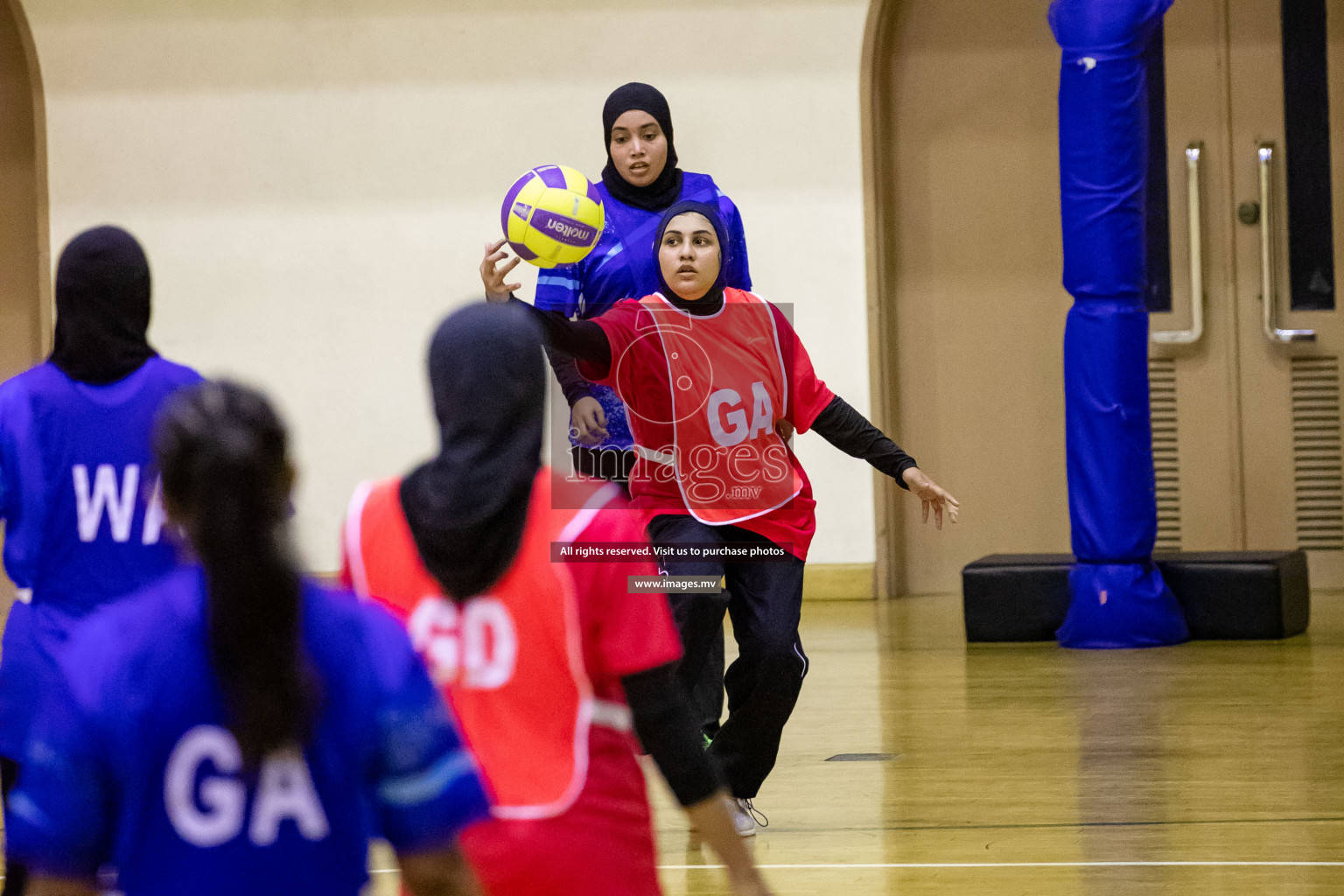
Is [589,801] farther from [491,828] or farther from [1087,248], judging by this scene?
[1087,248]

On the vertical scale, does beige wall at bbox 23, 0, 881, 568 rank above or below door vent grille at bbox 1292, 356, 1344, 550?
above

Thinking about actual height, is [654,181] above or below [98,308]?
above

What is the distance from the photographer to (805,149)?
8.66 metres

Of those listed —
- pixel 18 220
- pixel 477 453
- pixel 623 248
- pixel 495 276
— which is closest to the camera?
pixel 477 453

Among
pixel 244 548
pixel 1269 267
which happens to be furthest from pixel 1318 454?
pixel 244 548

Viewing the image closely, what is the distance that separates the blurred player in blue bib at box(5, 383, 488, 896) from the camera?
1.33 m

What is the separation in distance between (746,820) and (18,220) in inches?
281

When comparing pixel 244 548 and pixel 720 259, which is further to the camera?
pixel 720 259

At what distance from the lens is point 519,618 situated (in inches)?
72.4

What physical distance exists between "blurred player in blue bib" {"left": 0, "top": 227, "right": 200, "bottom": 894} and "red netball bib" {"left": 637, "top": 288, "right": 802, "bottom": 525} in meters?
1.35

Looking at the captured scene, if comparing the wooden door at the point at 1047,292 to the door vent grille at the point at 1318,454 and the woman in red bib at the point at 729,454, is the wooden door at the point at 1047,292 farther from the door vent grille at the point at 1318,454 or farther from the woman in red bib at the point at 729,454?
the woman in red bib at the point at 729,454

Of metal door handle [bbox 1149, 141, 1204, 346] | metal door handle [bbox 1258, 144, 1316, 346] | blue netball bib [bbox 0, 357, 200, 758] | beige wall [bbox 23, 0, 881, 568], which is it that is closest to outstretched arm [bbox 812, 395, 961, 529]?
blue netball bib [bbox 0, 357, 200, 758]

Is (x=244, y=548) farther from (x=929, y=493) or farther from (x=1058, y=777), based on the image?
(x=1058, y=777)

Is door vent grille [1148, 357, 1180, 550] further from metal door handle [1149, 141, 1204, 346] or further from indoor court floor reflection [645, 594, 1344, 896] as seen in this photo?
indoor court floor reflection [645, 594, 1344, 896]
